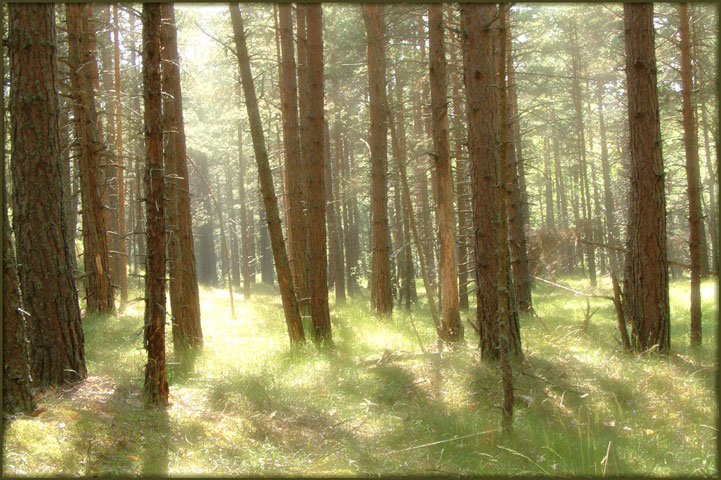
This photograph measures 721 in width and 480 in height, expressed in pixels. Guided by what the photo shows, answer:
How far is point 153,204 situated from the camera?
6.28m

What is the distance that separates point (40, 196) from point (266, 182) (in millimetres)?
4151

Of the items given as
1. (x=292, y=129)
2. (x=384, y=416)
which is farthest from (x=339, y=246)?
(x=384, y=416)

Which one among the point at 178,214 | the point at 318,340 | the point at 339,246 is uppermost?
the point at 178,214

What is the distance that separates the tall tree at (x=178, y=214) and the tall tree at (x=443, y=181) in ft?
16.0

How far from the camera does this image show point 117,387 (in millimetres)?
6828

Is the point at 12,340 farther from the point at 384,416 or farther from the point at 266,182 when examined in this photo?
the point at 266,182

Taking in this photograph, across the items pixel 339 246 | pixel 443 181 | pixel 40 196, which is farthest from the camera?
pixel 339 246

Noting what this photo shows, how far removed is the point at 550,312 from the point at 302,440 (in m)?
11.2

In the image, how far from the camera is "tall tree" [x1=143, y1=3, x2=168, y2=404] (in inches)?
248

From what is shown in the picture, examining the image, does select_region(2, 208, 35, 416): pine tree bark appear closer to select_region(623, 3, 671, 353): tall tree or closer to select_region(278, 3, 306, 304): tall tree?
select_region(278, 3, 306, 304): tall tree

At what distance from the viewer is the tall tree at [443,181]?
998 cm

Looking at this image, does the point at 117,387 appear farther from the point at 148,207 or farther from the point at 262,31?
the point at 262,31

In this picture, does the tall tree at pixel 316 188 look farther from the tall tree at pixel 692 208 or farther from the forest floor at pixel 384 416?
the tall tree at pixel 692 208

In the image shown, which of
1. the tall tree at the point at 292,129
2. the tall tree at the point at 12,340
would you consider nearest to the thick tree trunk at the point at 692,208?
the tall tree at the point at 292,129
